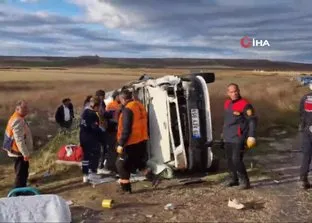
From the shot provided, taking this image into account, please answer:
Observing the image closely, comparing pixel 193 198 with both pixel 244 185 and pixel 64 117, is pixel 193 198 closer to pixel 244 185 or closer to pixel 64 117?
pixel 244 185

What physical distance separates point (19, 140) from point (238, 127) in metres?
3.24

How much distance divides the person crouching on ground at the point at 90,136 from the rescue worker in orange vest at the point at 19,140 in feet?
3.79

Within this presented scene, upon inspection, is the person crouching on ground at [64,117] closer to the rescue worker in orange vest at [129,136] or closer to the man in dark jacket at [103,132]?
the man in dark jacket at [103,132]

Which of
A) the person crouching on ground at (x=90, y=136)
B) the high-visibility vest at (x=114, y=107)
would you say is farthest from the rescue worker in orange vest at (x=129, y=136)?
the high-visibility vest at (x=114, y=107)

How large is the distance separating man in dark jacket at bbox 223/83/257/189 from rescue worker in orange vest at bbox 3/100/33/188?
9.86ft

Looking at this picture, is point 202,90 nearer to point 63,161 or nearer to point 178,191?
point 178,191

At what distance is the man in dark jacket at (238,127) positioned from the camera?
25.8 feet

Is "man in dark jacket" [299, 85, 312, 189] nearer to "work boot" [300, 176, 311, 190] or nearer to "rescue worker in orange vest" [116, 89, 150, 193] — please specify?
"work boot" [300, 176, 311, 190]

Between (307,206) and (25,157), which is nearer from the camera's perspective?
(307,206)

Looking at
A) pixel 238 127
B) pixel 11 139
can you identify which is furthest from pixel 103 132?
pixel 238 127

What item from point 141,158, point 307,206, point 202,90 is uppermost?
point 202,90

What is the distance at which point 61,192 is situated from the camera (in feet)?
28.6

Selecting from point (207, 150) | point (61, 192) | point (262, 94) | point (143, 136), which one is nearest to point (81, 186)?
point (61, 192)

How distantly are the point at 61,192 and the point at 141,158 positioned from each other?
142 centimetres
